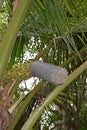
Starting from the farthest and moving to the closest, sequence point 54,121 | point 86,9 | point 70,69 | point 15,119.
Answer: point 54,121, point 70,69, point 86,9, point 15,119

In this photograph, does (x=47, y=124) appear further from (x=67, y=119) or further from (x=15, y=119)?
(x=15, y=119)

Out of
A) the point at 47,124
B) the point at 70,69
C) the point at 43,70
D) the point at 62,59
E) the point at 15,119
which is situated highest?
the point at 43,70

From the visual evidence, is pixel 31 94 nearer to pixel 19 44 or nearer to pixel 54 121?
pixel 19 44

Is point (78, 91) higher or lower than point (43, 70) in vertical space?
lower

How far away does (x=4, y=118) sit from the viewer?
0.95 metres

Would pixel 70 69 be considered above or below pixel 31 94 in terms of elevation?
below

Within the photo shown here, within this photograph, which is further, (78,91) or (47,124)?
(47,124)

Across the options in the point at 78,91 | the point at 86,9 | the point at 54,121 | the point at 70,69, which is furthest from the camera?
the point at 54,121

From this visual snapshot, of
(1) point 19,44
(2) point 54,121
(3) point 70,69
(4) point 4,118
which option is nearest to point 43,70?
(4) point 4,118

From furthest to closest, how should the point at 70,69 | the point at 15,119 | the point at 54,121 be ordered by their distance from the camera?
the point at 54,121, the point at 70,69, the point at 15,119

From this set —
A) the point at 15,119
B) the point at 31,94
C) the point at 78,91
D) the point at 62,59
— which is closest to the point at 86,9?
the point at 62,59

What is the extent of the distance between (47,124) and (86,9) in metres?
1.64

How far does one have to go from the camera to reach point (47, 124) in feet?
9.04

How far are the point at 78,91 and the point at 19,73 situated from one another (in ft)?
3.92
